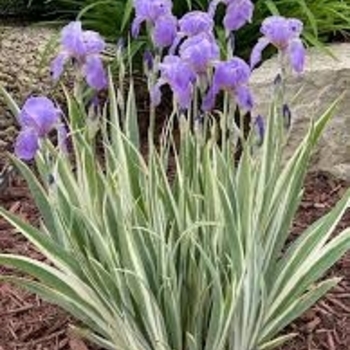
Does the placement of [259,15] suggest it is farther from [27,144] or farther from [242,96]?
[27,144]

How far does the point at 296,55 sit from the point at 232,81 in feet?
0.69

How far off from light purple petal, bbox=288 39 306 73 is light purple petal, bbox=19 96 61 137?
59cm

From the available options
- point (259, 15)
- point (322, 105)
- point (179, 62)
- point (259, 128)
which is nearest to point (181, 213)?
point (259, 128)

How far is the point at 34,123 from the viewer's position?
7.57 feet

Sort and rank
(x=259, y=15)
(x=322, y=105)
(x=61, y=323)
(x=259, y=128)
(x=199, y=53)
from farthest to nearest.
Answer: (x=259, y=15) < (x=322, y=105) < (x=61, y=323) < (x=259, y=128) < (x=199, y=53)

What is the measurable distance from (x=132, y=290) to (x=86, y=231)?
24cm

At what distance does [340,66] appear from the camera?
12.5 ft

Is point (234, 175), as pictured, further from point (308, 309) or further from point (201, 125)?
point (308, 309)

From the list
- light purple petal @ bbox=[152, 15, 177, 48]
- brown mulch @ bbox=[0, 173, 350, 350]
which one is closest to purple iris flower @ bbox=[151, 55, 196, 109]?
light purple petal @ bbox=[152, 15, 177, 48]

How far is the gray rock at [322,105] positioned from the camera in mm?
3777

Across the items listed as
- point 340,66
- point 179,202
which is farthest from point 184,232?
point 340,66

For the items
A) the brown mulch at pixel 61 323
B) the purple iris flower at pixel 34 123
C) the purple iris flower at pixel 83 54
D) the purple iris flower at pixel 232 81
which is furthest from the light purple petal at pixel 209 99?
the brown mulch at pixel 61 323

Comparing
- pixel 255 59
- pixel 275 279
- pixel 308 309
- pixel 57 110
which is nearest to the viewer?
pixel 57 110

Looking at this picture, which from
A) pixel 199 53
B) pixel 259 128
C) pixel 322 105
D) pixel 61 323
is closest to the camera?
pixel 199 53
